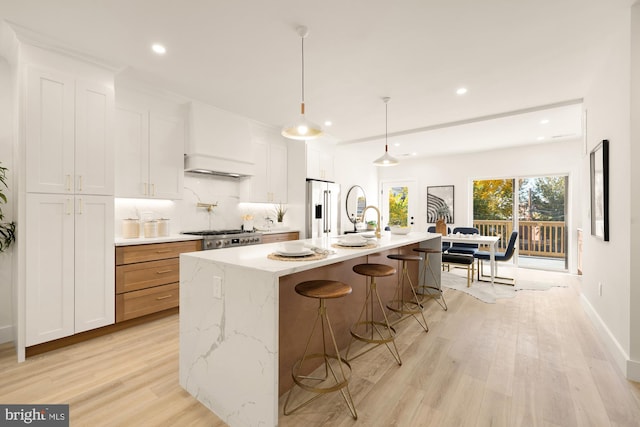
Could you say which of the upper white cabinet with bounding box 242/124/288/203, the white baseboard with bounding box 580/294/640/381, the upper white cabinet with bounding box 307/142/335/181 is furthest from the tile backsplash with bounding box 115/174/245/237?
the white baseboard with bounding box 580/294/640/381

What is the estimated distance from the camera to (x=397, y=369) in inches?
87.5

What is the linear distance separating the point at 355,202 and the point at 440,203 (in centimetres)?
203

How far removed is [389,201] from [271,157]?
4.10m

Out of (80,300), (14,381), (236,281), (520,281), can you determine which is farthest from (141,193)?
(520,281)

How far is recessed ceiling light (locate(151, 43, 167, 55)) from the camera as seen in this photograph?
2525 millimetres

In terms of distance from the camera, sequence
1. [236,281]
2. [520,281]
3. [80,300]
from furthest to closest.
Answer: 1. [520,281]
2. [80,300]
3. [236,281]

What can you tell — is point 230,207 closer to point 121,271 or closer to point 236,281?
point 121,271

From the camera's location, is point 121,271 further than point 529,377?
Yes

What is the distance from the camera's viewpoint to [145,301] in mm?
3125

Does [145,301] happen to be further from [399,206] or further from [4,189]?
[399,206]

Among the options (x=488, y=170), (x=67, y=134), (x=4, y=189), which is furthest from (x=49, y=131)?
(x=488, y=170)

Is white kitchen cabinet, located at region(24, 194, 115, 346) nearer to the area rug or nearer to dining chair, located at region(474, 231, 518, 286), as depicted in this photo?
the area rug

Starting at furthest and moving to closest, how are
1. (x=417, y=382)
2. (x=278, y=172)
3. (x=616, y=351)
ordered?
(x=278, y=172)
(x=616, y=351)
(x=417, y=382)

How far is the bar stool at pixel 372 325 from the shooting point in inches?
89.9
